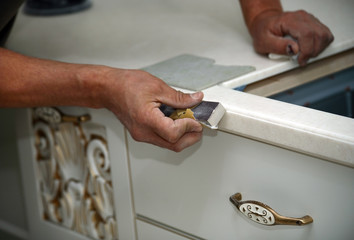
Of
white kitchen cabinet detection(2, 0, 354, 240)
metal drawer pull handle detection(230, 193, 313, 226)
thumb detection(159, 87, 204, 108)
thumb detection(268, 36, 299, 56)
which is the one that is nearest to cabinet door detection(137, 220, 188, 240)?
white kitchen cabinet detection(2, 0, 354, 240)

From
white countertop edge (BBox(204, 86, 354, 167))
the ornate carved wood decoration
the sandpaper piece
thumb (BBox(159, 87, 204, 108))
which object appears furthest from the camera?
the ornate carved wood decoration

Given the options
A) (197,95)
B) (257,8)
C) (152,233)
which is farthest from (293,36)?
(152,233)

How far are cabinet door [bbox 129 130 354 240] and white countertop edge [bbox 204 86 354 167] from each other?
0.07 feet

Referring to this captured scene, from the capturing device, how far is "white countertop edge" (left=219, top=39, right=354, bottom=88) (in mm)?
967

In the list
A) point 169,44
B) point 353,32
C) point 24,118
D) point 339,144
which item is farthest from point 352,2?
point 24,118

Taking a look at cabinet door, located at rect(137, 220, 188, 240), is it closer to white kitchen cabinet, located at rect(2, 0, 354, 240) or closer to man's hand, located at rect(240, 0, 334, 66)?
white kitchen cabinet, located at rect(2, 0, 354, 240)

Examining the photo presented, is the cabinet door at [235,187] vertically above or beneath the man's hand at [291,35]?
beneath

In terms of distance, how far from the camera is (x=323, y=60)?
1101 millimetres

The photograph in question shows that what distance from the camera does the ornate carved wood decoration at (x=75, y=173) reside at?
1.09 meters

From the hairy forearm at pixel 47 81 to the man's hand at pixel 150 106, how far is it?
0.13 ft

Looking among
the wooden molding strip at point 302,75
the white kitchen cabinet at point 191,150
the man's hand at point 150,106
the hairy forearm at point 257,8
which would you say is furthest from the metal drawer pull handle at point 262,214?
the hairy forearm at point 257,8

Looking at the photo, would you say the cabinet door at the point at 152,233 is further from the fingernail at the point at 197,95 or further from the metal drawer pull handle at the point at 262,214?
the fingernail at the point at 197,95

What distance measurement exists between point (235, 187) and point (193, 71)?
0.24 m

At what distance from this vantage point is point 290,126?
774 millimetres
